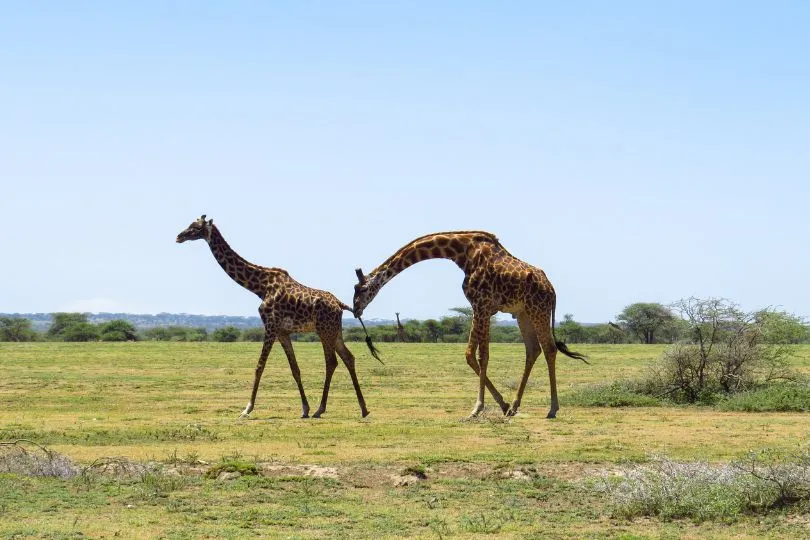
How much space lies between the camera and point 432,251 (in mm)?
19688

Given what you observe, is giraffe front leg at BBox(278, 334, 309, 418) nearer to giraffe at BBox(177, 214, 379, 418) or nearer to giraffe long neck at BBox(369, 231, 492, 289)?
giraffe at BBox(177, 214, 379, 418)

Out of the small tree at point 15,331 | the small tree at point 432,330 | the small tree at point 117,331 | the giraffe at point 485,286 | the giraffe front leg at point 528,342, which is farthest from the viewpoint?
the small tree at point 432,330

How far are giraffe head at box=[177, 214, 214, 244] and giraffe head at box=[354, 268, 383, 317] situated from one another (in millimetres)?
3668

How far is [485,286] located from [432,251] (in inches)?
44.3

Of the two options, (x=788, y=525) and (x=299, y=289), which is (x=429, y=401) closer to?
(x=299, y=289)

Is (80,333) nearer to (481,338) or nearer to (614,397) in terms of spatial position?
(614,397)

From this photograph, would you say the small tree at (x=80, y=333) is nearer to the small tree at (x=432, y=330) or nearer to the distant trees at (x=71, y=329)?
the distant trees at (x=71, y=329)

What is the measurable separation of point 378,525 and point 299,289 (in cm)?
977

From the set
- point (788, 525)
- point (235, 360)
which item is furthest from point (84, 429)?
point (235, 360)

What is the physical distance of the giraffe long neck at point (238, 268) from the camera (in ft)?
69.4

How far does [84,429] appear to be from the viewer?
18062 millimetres

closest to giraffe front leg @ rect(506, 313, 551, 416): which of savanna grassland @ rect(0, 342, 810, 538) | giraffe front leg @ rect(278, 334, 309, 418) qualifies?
savanna grassland @ rect(0, 342, 810, 538)

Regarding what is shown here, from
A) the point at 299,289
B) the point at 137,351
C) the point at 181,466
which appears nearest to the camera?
the point at 181,466

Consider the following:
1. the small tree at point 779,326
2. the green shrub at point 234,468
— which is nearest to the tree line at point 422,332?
the small tree at point 779,326
